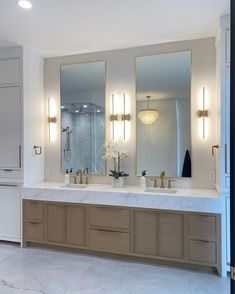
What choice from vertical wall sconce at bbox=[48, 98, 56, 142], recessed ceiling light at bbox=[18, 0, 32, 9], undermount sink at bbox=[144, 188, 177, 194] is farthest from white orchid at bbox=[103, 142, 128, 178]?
recessed ceiling light at bbox=[18, 0, 32, 9]

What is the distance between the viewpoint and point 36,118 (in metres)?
4.20

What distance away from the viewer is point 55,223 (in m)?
3.71

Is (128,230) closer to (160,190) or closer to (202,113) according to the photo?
(160,190)

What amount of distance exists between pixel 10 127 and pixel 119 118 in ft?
5.33

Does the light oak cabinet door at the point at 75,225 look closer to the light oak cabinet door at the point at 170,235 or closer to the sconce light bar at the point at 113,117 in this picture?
the light oak cabinet door at the point at 170,235

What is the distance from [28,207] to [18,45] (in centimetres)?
233

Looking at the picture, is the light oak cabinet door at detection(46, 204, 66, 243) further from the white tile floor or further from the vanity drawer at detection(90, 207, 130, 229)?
the vanity drawer at detection(90, 207, 130, 229)

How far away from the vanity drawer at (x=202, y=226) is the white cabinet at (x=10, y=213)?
2429mm

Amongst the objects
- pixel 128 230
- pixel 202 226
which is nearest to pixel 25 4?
pixel 128 230

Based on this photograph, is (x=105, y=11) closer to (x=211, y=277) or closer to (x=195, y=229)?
(x=195, y=229)

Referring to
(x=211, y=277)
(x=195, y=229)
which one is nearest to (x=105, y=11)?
(x=195, y=229)

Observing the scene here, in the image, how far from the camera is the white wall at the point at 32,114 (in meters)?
3.94

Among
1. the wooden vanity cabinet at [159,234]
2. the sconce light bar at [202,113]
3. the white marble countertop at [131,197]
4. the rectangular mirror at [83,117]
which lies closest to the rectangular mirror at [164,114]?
the sconce light bar at [202,113]

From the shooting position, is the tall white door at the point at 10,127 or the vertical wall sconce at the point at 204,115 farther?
the tall white door at the point at 10,127
